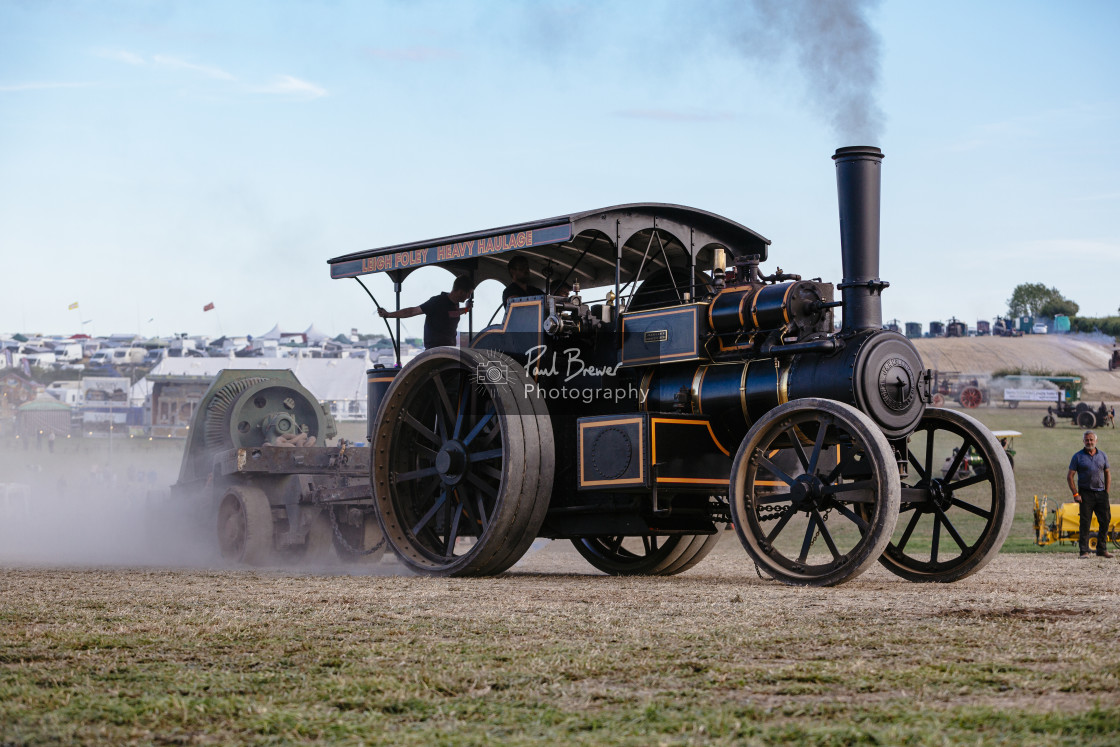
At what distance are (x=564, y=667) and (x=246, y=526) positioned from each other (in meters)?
8.04

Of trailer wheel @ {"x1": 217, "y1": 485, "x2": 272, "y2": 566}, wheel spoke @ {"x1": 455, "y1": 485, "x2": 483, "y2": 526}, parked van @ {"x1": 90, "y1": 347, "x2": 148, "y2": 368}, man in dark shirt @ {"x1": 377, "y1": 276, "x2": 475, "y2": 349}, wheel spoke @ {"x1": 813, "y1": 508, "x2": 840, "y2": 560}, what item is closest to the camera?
wheel spoke @ {"x1": 813, "y1": 508, "x2": 840, "y2": 560}

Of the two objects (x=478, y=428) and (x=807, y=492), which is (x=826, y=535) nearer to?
(x=807, y=492)

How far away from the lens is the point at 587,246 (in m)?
9.09

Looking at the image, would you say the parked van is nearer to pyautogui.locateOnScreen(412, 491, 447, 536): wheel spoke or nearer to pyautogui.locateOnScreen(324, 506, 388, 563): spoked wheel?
pyautogui.locateOnScreen(324, 506, 388, 563): spoked wheel

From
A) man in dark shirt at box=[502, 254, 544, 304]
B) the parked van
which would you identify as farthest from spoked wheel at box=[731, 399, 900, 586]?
the parked van

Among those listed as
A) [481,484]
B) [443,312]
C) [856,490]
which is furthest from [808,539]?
[443,312]

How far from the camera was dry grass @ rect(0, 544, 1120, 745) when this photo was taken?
308 centimetres

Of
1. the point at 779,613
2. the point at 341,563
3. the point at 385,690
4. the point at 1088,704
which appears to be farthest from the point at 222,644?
the point at 341,563

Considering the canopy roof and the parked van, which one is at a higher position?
the parked van

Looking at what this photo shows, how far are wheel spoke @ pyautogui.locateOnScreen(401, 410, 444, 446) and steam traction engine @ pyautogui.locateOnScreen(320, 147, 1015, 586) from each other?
1 centimetres

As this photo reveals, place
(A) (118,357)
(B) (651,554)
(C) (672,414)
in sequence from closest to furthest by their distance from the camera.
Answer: (C) (672,414) < (B) (651,554) < (A) (118,357)

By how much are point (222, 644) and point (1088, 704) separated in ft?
9.60

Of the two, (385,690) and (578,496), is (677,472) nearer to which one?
(578,496)

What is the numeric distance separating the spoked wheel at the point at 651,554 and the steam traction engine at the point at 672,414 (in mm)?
25
